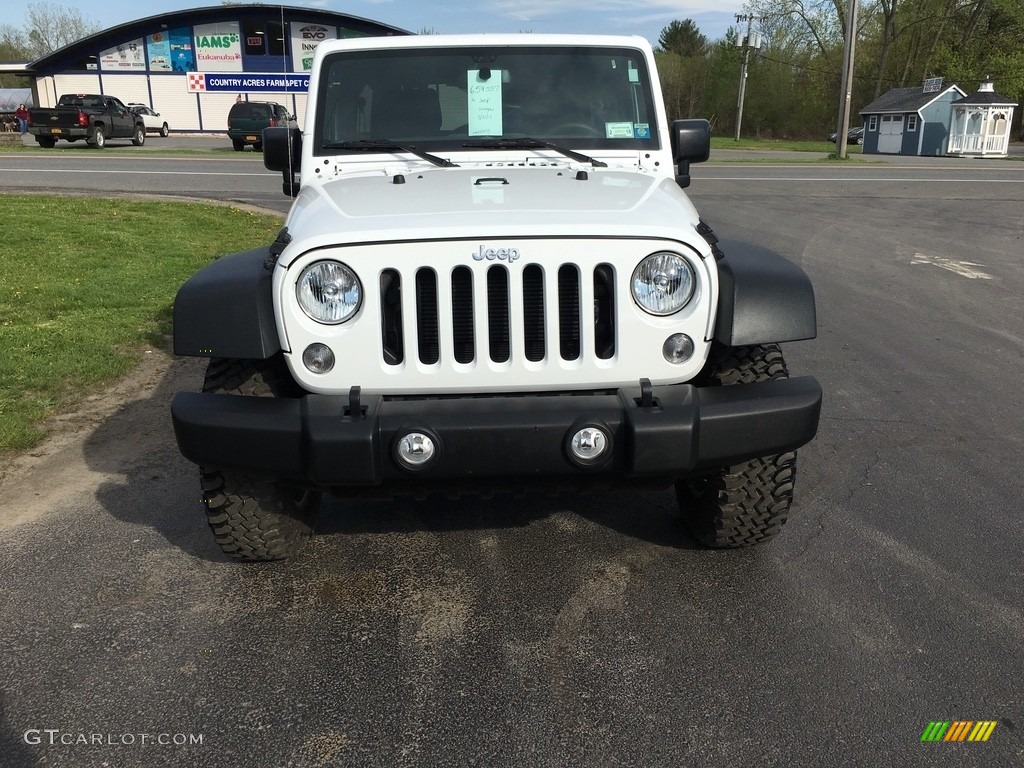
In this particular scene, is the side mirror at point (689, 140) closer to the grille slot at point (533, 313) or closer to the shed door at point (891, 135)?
Answer: the grille slot at point (533, 313)

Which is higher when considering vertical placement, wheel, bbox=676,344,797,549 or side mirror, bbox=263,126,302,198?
side mirror, bbox=263,126,302,198

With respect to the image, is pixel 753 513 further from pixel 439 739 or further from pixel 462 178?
pixel 462 178

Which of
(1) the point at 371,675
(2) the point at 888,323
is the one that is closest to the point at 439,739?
(1) the point at 371,675

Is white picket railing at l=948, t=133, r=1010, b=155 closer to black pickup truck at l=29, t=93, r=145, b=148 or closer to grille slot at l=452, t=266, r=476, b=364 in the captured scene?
black pickup truck at l=29, t=93, r=145, b=148

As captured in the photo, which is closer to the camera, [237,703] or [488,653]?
[237,703]

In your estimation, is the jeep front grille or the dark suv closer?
the jeep front grille

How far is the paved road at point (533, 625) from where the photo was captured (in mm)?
2412

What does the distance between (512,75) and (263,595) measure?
2.53m

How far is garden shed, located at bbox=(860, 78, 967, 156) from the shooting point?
45562 mm

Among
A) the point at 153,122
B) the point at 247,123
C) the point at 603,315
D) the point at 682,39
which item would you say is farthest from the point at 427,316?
the point at 682,39

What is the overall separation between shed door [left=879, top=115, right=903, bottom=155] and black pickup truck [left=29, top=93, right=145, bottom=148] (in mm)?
37274

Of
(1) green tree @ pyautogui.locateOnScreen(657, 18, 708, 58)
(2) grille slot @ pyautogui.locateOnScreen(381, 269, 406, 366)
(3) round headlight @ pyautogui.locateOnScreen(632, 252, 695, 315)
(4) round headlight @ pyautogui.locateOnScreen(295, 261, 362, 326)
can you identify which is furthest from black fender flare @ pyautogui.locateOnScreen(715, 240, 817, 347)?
(1) green tree @ pyautogui.locateOnScreen(657, 18, 708, 58)

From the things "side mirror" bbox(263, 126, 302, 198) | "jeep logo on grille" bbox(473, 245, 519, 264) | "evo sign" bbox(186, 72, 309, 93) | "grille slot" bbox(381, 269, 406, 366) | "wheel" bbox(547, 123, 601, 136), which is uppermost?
"evo sign" bbox(186, 72, 309, 93)

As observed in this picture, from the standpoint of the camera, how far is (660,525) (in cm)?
371
